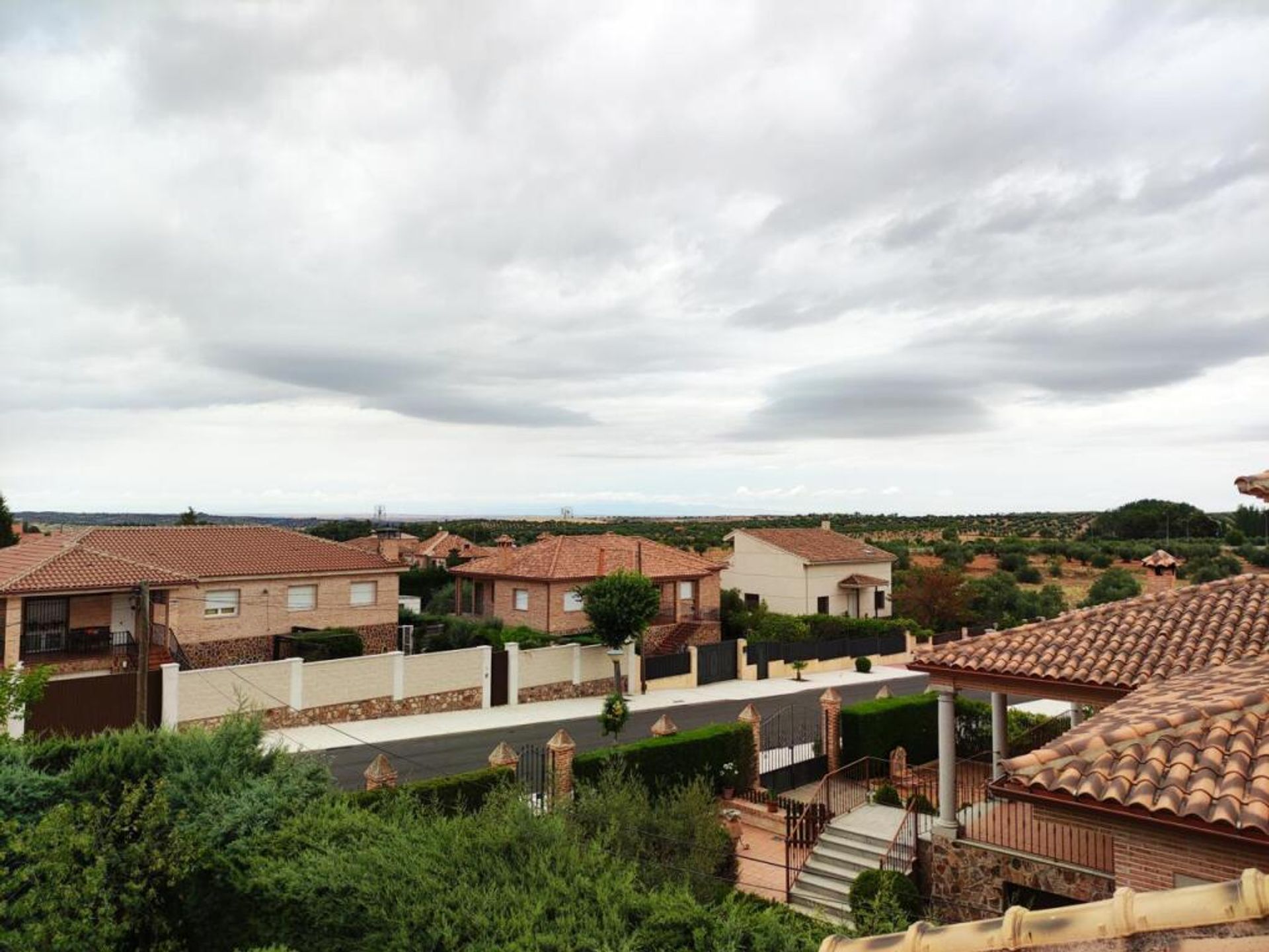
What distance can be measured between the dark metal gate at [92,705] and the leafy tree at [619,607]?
13204mm

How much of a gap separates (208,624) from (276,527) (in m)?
8.37

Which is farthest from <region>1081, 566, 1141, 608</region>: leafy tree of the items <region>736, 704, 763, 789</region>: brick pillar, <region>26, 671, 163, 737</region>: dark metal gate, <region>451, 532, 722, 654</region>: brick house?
<region>26, 671, 163, 737</region>: dark metal gate

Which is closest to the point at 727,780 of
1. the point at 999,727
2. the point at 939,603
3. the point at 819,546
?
the point at 999,727

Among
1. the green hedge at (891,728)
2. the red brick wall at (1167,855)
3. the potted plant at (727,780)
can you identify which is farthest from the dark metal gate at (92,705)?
the red brick wall at (1167,855)

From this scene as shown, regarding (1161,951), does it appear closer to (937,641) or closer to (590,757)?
Result: (590,757)

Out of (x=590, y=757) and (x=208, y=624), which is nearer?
(x=590, y=757)

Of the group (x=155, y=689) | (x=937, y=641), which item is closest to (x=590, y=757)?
(x=155, y=689)

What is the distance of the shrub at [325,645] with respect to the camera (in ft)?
95.8

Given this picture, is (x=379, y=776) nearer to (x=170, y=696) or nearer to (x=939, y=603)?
(x=170, y=696)

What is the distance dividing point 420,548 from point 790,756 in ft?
186

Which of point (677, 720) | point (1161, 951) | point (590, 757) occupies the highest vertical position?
point (1161, 951)

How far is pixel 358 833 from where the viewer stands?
9.23m

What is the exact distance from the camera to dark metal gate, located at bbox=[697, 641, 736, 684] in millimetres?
33562

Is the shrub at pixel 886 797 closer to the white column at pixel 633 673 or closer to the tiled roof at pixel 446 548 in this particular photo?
the white column at pixel 633 673
